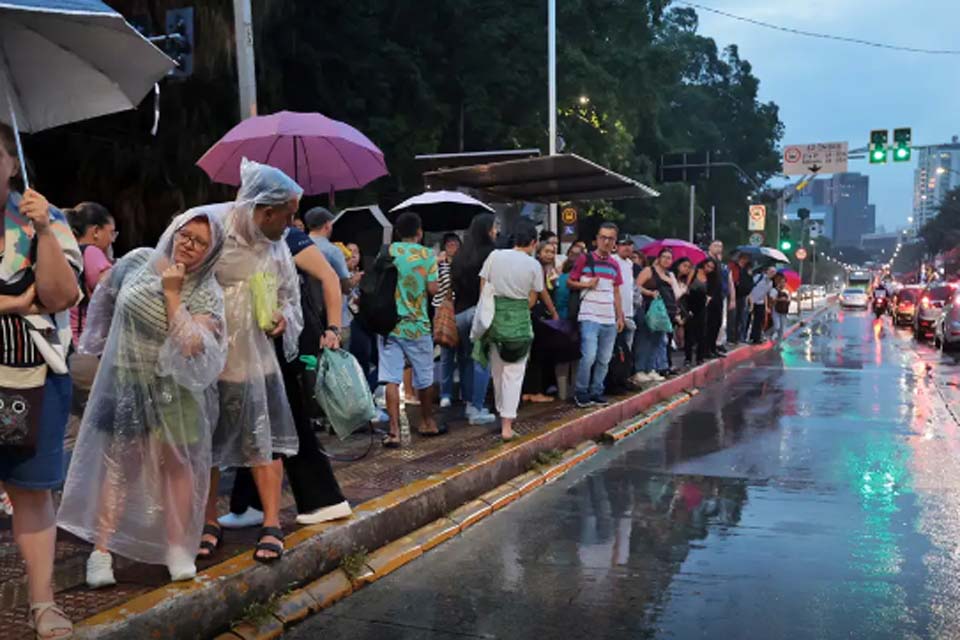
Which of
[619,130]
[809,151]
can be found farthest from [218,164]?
[809,151]

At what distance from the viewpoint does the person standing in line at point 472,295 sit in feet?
26.4

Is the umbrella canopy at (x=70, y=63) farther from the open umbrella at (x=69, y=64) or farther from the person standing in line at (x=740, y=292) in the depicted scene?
the person standing in line at (x=740, y=292)

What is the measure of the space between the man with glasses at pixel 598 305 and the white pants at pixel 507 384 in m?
1.66

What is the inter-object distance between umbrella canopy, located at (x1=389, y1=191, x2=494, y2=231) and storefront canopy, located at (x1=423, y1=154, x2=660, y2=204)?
452mm

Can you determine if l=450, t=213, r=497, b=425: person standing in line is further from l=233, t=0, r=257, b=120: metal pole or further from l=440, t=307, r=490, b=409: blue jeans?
l=233, t=0, r=257, b=120: metal pole

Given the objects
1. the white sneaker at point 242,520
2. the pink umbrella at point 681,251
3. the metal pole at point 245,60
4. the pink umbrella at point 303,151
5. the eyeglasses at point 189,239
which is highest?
the metal pole at point 245,60

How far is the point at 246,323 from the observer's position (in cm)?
406

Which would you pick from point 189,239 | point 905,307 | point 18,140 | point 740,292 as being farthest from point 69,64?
point 905,307

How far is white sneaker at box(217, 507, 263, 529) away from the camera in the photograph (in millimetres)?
4703

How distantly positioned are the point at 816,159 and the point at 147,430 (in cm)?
3649

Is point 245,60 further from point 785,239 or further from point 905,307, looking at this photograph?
point 785,239

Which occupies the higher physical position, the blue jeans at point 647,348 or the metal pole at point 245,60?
the metal pole at point 245,60

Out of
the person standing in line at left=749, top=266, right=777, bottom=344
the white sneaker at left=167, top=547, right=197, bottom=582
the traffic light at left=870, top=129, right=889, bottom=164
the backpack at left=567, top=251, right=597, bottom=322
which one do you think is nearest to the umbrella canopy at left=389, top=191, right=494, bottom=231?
the backpack at left=567, top=251, right=597, bottom=322

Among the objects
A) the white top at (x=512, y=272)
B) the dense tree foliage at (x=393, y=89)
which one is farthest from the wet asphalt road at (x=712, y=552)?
the dense tree foliage at (x=393, y=89)
